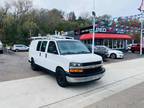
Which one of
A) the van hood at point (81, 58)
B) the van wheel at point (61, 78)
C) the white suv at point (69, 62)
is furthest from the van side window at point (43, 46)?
the van hood at point (81, 58)

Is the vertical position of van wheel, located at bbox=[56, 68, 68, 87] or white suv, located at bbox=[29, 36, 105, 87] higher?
white suv, located at bbox=[29, 36, 105, 87]

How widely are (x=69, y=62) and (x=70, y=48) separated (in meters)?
1.24

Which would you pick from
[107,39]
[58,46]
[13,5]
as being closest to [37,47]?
[58,46]

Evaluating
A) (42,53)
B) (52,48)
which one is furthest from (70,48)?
(42,53)

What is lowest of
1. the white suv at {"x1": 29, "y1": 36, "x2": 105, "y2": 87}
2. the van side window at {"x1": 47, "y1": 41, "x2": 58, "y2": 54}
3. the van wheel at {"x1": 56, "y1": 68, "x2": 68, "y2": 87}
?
the van wheel at {"x1": 56, "y1": 68, "x2": 68, "y2": 87}

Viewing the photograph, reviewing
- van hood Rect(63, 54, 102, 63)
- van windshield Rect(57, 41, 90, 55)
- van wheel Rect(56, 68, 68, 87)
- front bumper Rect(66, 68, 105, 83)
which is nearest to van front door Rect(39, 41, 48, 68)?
van windshield Rect(57, 41, 90, 55)

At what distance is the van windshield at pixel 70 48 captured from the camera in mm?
7293

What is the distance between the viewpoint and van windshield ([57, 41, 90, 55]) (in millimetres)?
7293

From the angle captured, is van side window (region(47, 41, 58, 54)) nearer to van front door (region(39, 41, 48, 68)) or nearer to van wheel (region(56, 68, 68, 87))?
van front door (region(39, 41, 48, 68))

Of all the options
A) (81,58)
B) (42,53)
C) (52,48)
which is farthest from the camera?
(42,53)

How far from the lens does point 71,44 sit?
7891mm

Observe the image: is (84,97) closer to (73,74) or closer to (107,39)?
(73,74)

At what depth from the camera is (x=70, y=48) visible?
7590 mm

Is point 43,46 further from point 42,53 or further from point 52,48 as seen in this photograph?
point 52,48
